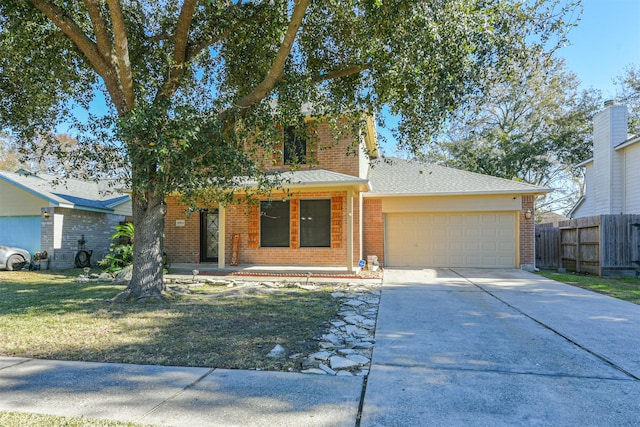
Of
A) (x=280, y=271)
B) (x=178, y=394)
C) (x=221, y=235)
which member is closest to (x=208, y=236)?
(x=221, y=235)

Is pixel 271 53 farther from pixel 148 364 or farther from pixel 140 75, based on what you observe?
pixel 148 364

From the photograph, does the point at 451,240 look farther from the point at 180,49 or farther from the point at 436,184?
the point at 180,49

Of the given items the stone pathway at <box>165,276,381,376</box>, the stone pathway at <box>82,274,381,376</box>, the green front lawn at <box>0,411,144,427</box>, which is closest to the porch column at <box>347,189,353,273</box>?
the stone pathway at <box>82,274,381,376</box>

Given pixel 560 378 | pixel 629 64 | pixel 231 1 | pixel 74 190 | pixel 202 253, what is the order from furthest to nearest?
pixel 629 64 < pixel 74 190 < pixel 202 253 < pixel 231 1 < pixel 560 378

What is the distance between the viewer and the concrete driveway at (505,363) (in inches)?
109

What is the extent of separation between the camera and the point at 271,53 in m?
8.34

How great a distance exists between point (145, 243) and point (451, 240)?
10.2 meters

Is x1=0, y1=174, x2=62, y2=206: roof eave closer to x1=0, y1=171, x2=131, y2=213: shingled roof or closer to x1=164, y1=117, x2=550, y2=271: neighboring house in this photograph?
x1=0, y1=171, x2=131, y2=213: shingled roof

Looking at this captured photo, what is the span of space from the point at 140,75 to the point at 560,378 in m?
8.99

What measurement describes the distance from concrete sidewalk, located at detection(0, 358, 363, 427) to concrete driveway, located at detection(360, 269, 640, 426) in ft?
1.19

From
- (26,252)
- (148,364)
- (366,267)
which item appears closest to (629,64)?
(366,267)

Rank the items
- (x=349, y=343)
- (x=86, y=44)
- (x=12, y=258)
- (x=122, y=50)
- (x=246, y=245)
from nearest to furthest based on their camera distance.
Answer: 1. (x=349, y=343)
2. (x=122, y=50)
3. (x=86, y=44)
4. (x=246, y=245)
5. (x=12, y=258)

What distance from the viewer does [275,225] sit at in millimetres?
12133

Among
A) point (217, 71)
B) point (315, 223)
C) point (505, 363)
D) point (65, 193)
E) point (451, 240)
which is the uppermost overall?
point (217, 71)
